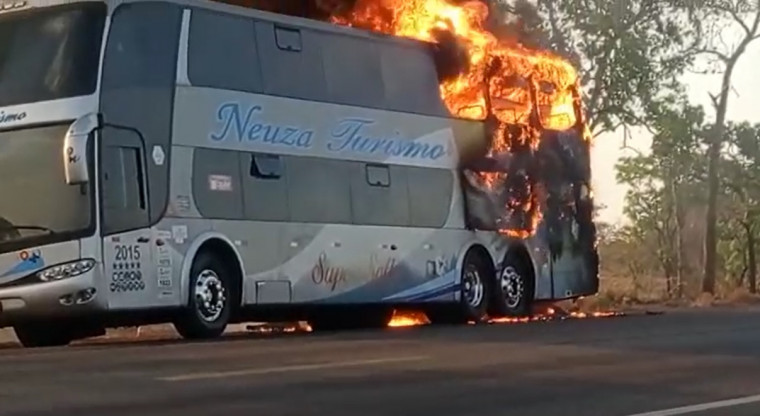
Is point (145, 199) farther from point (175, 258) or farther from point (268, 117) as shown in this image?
point (268, 117)

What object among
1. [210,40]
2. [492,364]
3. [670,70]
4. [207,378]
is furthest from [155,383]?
[670,70]

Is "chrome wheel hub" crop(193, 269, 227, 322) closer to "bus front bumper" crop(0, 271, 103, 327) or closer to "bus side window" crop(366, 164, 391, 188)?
"bus front bumper" crop(0, 271, 103, 327)

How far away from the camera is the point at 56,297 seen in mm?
17750

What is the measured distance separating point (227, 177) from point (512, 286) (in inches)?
263

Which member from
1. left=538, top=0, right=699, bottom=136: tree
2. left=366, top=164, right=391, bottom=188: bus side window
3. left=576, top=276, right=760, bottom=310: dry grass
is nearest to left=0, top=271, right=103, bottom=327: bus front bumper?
left=366, top=164, right=391, bottom=188: bus side window

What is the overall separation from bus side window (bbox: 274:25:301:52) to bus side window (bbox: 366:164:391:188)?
2075 mm

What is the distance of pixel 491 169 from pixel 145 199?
7718 millimetres

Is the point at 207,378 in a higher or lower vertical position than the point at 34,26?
lower

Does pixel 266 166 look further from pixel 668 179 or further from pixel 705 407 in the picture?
pixel 668 179

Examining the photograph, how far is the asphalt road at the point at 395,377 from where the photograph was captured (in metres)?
10.5

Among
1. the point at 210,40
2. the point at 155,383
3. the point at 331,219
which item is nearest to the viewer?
the point at 155,383

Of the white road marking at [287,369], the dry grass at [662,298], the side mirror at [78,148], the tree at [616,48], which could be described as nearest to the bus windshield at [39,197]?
the side mirror at [78,148]

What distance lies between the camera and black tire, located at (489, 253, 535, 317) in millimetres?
24797

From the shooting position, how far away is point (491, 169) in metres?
24.9
